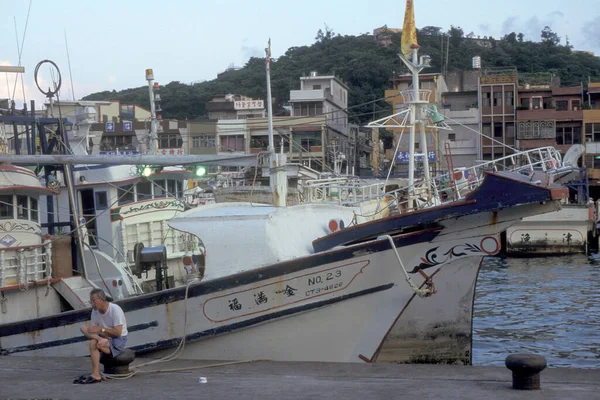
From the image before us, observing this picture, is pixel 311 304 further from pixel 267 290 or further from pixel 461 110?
pixel 461 110

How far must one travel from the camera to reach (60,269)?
543 inches

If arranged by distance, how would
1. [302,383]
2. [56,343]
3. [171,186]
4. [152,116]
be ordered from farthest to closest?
1. [152,116]
2. [171,186]
3. [56,343]
4. [302,383]

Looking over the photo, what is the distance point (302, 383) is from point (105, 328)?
2.39 meters

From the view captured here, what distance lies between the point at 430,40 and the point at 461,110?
45575 mm

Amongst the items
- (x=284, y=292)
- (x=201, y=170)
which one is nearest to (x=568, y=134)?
(x=201, y=170)

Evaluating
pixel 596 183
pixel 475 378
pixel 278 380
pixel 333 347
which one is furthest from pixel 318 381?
pixel 596 183

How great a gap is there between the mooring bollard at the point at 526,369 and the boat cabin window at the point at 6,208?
9.13 meters

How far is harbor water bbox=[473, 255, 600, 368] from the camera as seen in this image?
658 inches

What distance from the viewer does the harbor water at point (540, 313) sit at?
16.7m

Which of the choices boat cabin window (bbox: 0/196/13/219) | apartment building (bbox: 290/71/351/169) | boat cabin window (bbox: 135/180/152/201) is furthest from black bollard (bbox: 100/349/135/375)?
apartment building (bbox: 290/71/351/169)

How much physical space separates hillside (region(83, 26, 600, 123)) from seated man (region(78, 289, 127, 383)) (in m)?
61.3

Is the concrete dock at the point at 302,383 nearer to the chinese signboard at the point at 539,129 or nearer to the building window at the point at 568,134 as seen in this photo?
the chinese signboard at the point at 539,129

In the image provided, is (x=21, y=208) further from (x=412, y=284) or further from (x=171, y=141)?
(x=171, y=141)

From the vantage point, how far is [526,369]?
812 cm
